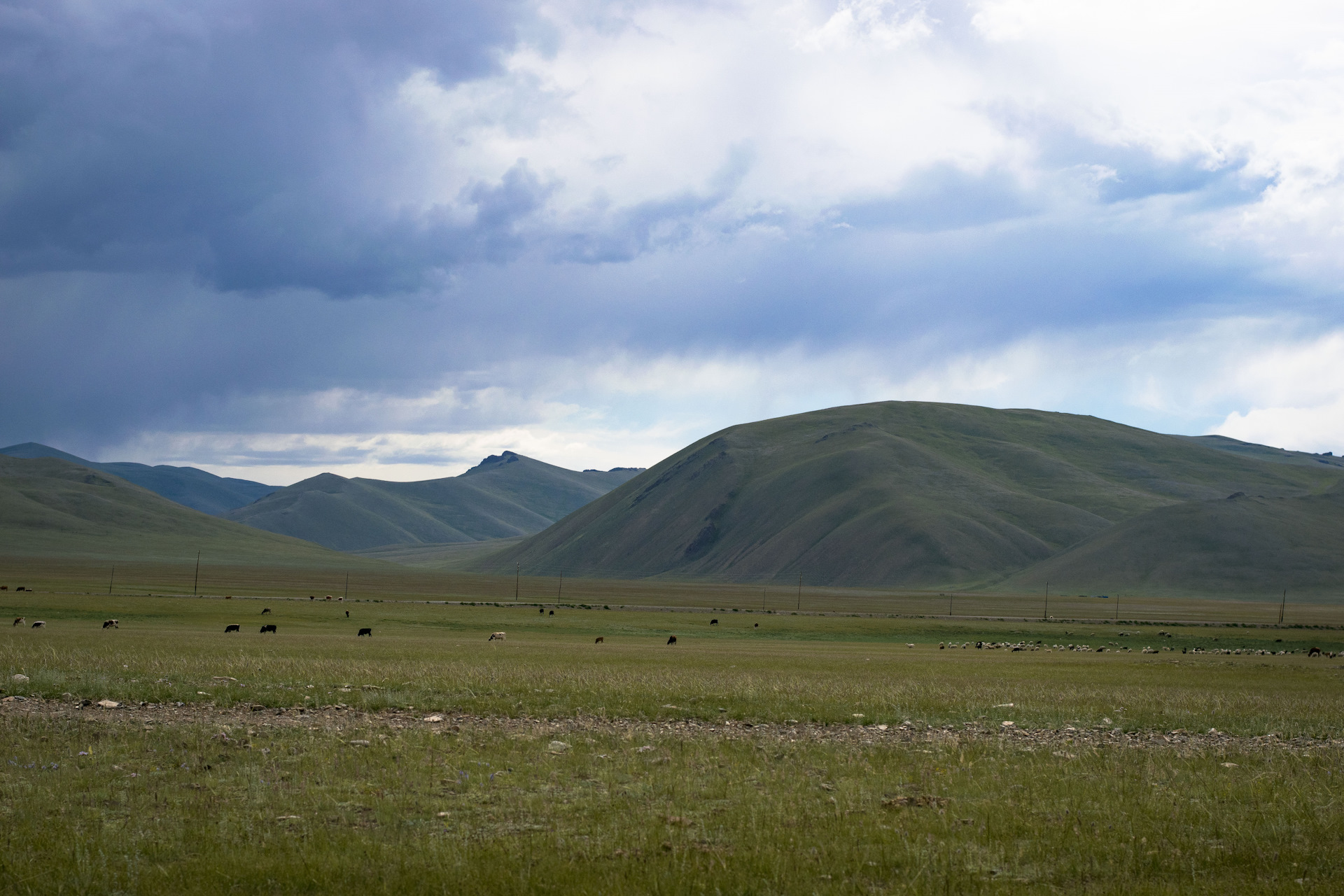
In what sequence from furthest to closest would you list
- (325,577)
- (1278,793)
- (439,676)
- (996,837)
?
(325,577)
(439,676)
(1278,793)
(996,837)

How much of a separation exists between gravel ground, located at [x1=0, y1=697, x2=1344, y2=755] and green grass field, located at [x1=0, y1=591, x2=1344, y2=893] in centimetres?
12

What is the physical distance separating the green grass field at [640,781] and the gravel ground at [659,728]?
4.9 inches

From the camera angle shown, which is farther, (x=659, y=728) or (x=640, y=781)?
(x=659, y=728)

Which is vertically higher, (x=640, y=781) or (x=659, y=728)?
→ (x=640, y=781)

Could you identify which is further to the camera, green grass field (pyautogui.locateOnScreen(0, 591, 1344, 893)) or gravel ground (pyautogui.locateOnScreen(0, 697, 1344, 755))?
gravel ground (pyautogui.locateOnScreen(0, 697, 1344, 755))

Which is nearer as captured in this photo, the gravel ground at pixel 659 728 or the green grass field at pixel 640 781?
the green grass field at pixel 640 781

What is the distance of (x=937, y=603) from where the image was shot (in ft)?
501

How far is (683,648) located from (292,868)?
1641 inches

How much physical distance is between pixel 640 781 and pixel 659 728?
17.3ft

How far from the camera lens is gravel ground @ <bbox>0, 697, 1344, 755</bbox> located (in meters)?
18.4

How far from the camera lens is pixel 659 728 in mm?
19406

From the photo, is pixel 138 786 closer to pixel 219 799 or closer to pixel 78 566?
pixel 219 799

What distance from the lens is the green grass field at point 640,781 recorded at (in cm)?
1039

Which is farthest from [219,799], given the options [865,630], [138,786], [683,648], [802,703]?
[865,630]
